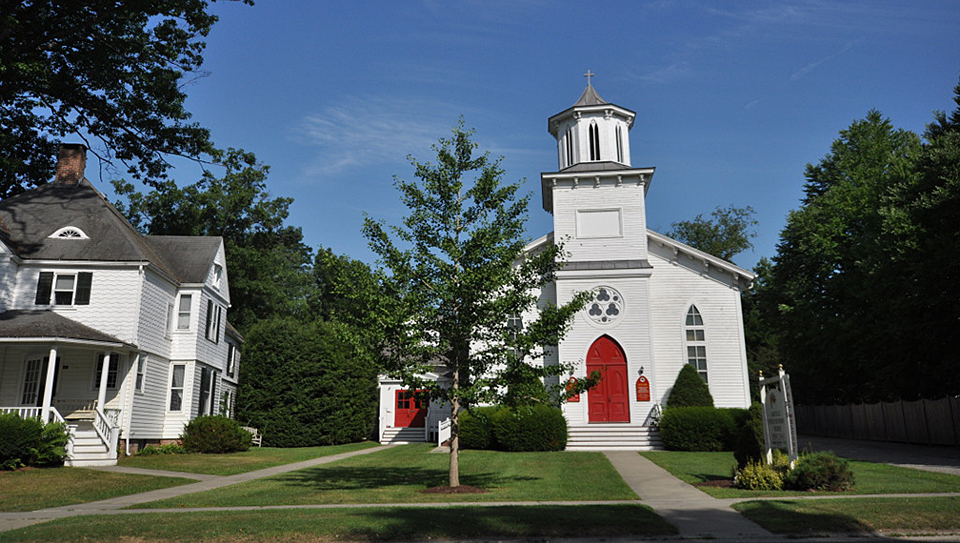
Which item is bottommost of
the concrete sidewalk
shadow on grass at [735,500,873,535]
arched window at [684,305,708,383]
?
the concrete sidewalk

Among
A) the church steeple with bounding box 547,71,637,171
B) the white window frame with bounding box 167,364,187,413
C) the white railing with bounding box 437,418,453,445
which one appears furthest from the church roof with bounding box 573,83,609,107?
the white window frame with bounding box 167,364,187,413

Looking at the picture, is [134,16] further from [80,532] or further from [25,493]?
[80,532]

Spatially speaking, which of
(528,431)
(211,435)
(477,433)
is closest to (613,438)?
(528,431)

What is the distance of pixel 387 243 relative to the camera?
1389 centimetres

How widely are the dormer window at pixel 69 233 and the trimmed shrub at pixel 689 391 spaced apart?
2237cm

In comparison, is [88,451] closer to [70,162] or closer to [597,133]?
[70,162]

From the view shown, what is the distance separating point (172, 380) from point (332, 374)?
6.82m

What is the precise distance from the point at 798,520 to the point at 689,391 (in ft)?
54.3

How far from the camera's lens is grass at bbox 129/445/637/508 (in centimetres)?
1198

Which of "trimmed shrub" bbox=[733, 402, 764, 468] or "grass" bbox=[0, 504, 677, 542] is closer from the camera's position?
"grass" bbox=[0, 504, 677, 542]

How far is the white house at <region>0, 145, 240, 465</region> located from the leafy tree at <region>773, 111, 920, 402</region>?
26147mm

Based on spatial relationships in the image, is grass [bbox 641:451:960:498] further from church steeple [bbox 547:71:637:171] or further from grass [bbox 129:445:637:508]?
church steeple [bbox 547:71:637:171]

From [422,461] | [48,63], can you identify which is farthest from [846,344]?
[48,63]

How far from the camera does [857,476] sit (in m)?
14.4
